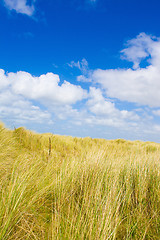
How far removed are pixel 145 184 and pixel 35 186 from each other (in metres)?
1.65

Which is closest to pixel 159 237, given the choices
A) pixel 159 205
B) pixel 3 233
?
pixel 159 205

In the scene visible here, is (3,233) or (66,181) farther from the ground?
(66,181)

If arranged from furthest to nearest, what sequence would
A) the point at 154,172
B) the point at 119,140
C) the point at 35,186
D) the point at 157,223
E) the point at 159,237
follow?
the point at 119,140 → the point at 154,172 → the point at 35,186 → the point at 157,223 → the point at 159,237

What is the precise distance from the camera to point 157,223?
6.39ft

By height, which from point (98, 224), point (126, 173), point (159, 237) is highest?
point (126, 173)

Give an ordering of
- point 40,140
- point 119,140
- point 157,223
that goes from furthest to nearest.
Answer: point 119,140 → point 40,140 → point 157,223

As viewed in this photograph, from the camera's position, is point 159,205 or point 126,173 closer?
point 159,205

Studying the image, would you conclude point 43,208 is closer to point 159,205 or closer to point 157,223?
point 157,223

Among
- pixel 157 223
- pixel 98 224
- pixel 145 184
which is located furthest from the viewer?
pixel 145 184

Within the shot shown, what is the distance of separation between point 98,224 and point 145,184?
1.49 m

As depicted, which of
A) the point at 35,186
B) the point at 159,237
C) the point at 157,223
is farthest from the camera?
the point at 35,186

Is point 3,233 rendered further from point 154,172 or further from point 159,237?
point 154,172

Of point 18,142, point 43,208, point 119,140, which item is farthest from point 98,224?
point 119,140

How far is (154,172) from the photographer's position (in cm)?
295
